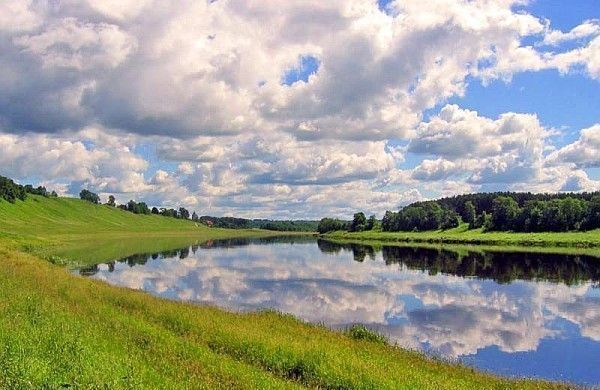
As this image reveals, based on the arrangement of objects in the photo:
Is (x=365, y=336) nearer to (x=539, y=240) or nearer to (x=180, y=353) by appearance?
(x=180, y=353)

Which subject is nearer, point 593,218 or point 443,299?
point 443,299

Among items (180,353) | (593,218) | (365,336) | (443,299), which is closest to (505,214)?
(593,218)

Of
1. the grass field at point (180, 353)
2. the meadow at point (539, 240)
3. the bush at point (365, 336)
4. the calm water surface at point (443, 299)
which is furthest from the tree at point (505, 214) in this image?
the grass field at point (180, 353)

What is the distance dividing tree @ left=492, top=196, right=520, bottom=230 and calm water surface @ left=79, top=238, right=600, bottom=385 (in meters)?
89.0

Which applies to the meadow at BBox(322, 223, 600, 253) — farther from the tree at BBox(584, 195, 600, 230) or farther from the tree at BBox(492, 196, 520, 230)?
the tree at BBox(492, 196, 520, 230)

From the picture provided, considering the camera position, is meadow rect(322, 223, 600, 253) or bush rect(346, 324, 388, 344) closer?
bush rect(346, 324, 388, 344)

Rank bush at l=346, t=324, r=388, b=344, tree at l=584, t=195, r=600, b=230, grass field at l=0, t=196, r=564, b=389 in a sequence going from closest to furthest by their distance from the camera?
grass field at l=0, t=196, r=564, b=389
bush at l=346, t=324, r=388, b=344
tree at l=584, t=195, r=600, b=230

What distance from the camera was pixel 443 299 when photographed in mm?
52844

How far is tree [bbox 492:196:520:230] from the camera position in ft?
600

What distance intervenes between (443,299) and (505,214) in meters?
145

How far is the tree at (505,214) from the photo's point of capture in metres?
183

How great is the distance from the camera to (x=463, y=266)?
290 ft

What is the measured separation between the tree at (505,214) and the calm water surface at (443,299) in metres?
89.0

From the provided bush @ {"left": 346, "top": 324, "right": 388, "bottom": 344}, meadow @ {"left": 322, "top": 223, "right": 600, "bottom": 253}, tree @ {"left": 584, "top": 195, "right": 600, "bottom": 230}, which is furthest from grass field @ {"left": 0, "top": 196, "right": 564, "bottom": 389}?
tree @ {"left": 584, "top": 195, "right": 600, "bottom": 230}
